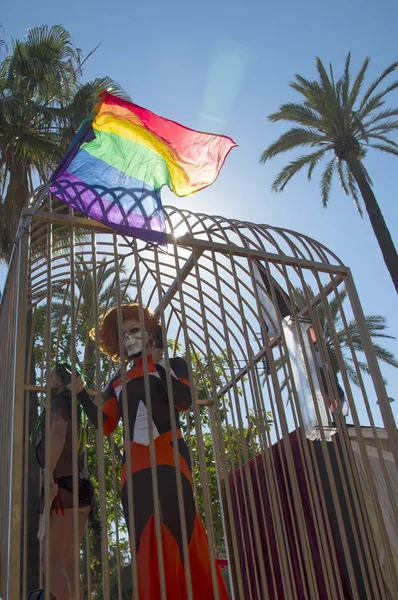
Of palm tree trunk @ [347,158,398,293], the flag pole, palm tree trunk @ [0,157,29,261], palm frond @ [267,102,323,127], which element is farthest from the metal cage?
palm frond @ [267,102,323,127]

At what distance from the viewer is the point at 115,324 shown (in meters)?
3.20

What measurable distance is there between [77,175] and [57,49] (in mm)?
8550

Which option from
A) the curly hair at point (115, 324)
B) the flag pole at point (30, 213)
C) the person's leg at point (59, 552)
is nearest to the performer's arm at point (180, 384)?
the curly hair at point (115, 324)

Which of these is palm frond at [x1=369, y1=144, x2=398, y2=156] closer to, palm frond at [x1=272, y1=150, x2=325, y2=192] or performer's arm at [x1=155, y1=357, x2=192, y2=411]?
palm frond at [x1=272, y1=150, x2=325, y2=192]

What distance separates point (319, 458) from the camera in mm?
4383

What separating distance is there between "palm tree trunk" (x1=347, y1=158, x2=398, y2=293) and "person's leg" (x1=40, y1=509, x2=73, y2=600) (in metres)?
9.83

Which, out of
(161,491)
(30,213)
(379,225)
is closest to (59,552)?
(161,491)

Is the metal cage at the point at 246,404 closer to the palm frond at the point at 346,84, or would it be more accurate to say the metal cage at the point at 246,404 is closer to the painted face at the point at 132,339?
the painted face at the point at 132,339

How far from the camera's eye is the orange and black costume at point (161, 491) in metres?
2.26

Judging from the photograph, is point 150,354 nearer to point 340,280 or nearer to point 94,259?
A: point 94,259

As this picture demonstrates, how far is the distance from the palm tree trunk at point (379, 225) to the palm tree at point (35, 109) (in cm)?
592

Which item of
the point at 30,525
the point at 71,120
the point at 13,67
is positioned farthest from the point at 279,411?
the point at 13,67

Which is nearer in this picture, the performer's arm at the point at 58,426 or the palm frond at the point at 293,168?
the performer's arm at the point at 58,426

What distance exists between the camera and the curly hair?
3.04m
